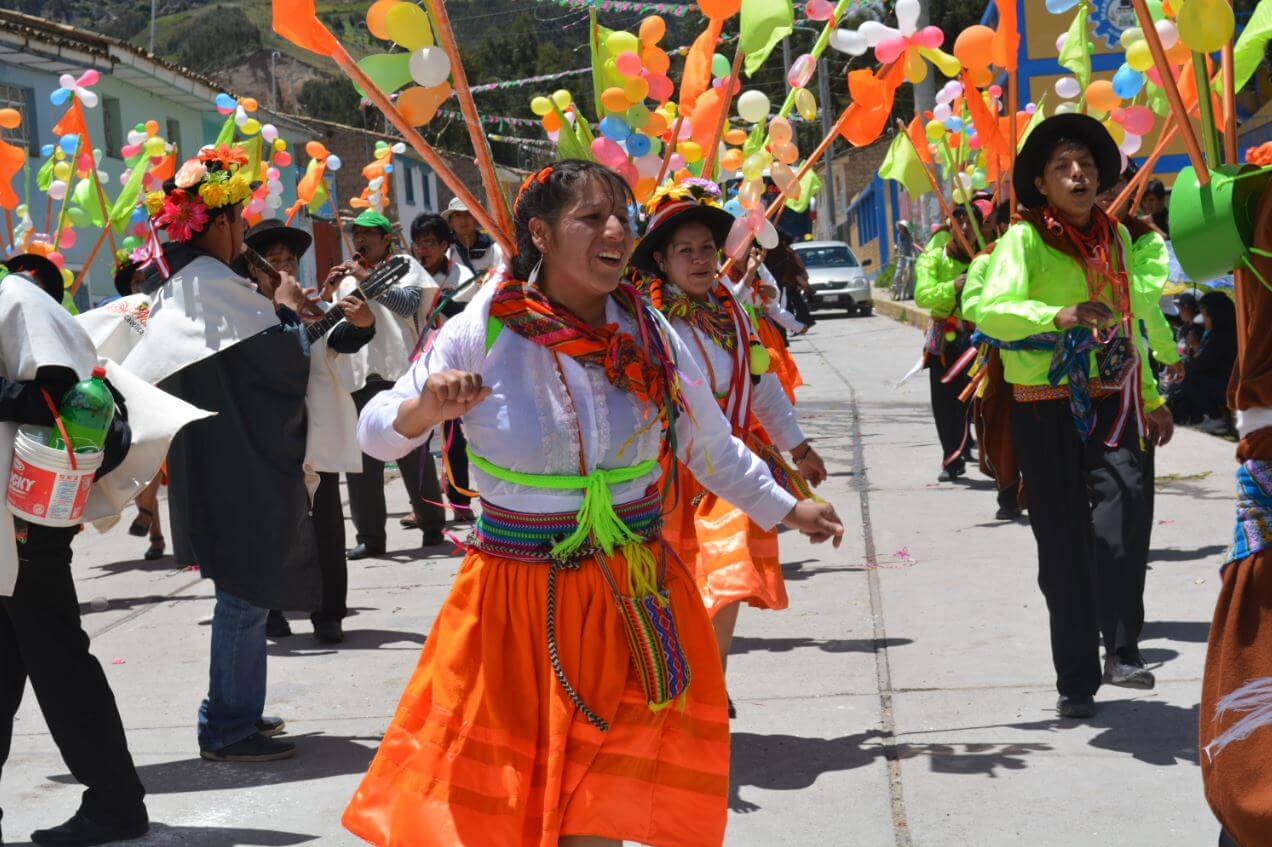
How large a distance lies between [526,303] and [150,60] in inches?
986

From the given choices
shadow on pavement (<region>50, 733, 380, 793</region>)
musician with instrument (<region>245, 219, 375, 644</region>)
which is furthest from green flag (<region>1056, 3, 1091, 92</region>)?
shadow on pavement (<region>50, 733, 380, 793</region>)

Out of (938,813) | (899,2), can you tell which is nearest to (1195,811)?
(938,813)

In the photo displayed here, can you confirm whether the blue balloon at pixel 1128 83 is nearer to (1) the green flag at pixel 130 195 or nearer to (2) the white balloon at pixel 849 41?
(2) the white balloon at pixel 849 41

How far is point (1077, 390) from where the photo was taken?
17.3 feet

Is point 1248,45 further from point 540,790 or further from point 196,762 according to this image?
point 196,762

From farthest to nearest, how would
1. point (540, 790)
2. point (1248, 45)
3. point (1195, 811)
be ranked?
point (1195, 811) < point (1248, 45) < point (540, 790)

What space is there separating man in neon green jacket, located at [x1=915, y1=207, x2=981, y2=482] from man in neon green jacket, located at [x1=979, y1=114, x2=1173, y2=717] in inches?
158

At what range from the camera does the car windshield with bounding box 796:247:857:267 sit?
103ft

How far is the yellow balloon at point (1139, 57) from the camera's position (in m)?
5.33


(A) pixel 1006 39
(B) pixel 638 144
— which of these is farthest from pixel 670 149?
(A) pixel 1006 39

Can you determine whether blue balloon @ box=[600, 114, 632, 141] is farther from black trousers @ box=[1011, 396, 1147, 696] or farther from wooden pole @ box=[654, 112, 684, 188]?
black trousers @ box=[1011, 396, 1147, 696]

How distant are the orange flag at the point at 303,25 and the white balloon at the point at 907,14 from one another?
2313 millimetres

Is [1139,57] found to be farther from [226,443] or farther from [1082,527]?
[226,443]

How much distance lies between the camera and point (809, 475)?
4.89 meters
